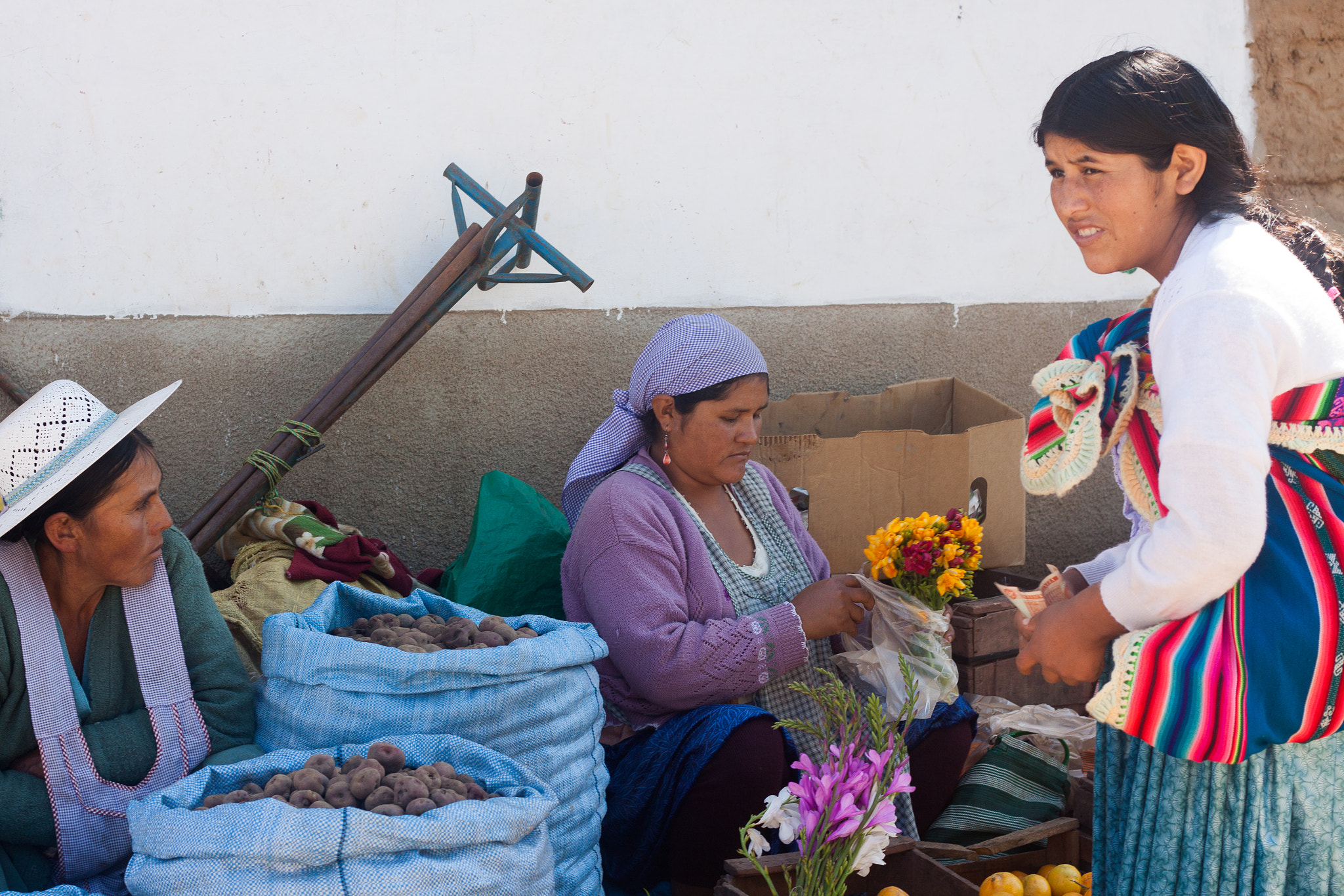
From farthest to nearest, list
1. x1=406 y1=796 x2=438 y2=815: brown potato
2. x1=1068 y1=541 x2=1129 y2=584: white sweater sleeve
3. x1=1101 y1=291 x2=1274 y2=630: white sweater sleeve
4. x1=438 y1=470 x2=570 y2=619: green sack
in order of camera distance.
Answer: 1. x1=438 y1=470 x2=570 y2=619: green sack
2. x1=1068 y1=541 x2=1129 y2=584: white sweater sleeve
3. x1=406 y1=796 x2=438 y2=815: brown potato
4. x1=1101 y1=291 x2=1274 y2=630: white sweater sleeve

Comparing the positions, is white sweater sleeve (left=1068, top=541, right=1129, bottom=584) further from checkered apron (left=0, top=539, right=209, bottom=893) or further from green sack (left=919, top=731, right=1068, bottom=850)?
checkered apron (left=0, top=539, right=209, bottom=893)

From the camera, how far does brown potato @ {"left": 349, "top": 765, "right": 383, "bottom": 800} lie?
160 cm

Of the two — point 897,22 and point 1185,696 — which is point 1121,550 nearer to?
point 1185,696

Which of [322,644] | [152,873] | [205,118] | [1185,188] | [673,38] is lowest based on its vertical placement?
[152,873]

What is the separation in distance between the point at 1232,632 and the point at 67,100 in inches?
113

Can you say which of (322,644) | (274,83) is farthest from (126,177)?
(322,644)

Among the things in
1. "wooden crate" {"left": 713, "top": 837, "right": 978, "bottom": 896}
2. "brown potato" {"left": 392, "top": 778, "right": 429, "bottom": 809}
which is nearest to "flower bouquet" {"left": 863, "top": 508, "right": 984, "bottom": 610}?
"wooden crate" {"left": 713, "top": 837, "right": 978, "bottom": 896}

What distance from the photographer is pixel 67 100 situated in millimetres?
2695

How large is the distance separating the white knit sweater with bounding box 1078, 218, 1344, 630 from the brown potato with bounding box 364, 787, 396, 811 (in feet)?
3.54

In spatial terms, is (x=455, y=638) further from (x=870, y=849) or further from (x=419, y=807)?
(x=870, y=849)

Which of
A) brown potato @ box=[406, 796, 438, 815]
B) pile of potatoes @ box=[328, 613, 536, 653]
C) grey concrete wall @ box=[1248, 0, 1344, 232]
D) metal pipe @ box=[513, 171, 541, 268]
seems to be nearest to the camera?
brown potato @ box=[406, 796, 438, 815]

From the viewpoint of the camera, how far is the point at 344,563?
2.56 meters

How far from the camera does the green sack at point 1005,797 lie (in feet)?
8.09

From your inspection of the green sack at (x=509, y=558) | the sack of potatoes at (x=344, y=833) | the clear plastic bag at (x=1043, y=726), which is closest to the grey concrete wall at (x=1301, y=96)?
the clear plastic bag at (x=1043, y=726)
